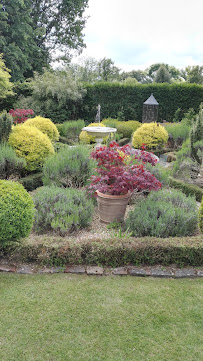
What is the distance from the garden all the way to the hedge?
0.01 metres

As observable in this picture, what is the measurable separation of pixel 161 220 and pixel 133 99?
1438cm

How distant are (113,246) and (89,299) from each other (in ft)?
2.34

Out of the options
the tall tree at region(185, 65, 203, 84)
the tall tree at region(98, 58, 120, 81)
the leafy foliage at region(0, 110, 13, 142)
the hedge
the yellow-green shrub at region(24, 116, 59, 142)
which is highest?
the tall tree at region(98, 58, 120, 81)

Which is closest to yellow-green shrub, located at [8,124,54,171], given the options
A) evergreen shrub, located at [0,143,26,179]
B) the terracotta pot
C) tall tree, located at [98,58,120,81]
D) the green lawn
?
evergreen shrub, located at [0,143,26,179]

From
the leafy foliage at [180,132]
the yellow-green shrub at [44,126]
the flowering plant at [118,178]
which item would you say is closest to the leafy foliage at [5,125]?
the flowering plant at [118,178]

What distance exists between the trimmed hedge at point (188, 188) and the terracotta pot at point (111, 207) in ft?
6.19

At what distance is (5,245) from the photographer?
11.6ft

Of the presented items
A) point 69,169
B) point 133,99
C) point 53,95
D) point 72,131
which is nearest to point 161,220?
point 69,169

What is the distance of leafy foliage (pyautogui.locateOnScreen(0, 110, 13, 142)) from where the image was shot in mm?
6840

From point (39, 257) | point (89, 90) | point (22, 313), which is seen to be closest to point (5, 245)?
point (39, 257)

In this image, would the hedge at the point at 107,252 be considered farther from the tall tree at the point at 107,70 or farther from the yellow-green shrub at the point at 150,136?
the tall tree at the point at 107,70

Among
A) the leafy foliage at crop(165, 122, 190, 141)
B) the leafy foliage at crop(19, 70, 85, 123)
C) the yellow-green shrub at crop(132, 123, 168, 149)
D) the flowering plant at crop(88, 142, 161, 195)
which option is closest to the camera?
the flowering plant at crop(88, 142, 161, 195)

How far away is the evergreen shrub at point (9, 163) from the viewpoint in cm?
618

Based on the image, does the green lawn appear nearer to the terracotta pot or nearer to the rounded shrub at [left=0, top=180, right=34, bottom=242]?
the rounded shrub at [left=0, top=180, right=34, bottom=242]
